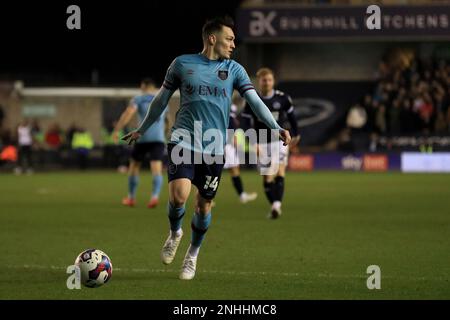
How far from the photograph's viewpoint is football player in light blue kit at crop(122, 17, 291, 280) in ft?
28.9

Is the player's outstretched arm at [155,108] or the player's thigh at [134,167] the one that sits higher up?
the player's outstretched arm at [155,108]

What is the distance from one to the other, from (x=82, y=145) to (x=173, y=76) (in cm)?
2595

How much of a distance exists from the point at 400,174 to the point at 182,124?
21172 mm

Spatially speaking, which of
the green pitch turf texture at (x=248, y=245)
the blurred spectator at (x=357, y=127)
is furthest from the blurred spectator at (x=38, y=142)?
the green pitch turf texture at (x=248, y=245)

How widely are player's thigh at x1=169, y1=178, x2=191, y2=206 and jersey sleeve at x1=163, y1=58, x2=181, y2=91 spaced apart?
846 millimetres

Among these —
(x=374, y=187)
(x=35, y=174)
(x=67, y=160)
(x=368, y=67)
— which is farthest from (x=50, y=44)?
(x=374, y=187)

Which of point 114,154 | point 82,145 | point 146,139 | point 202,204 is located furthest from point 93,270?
point 114,154

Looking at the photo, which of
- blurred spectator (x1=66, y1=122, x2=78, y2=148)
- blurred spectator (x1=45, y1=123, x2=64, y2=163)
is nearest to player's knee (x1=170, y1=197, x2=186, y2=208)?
blurred spectator (x1=66, y1=122, x2=78, y2=148)

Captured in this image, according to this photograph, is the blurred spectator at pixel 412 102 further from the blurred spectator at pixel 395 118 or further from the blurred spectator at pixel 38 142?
the blurred spectator at pixel 38 142

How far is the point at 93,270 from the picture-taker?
837 centimetres

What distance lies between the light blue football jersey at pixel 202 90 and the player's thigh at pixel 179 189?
315 millimetres

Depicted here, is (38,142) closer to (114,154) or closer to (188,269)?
(114,154)

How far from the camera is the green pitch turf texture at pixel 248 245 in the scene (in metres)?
8.38

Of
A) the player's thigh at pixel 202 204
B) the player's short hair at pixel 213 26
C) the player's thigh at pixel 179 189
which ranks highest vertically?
the player's short hair at pixel 213 26
